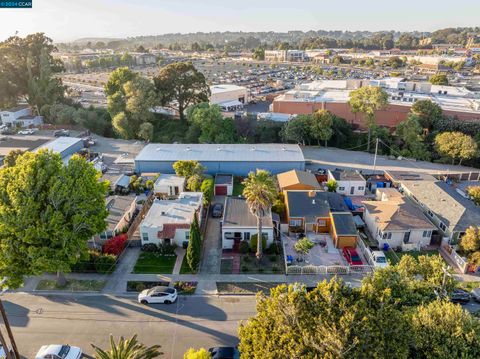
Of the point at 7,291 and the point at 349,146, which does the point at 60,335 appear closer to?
the point at 7,291

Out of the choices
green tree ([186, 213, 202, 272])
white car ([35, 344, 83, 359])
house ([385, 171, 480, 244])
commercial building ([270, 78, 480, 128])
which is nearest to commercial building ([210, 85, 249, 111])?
Answer: commercial building ([270, 78, 480, 128])

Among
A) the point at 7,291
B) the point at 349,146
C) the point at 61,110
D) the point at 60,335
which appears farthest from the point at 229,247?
the point at 61,110

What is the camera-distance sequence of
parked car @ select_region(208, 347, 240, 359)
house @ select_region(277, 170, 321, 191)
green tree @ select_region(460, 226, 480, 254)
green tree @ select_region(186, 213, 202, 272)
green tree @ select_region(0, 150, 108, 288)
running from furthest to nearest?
house @ select_region(277, 170, 321, 191), green tree @ select_region(460, 226, 480, 254), green tree @ select_region(186, 213, 202, 272), green tree @ select_region(0, 150, 108, 288), parked car @ select_region(208, 347, 240, 359)

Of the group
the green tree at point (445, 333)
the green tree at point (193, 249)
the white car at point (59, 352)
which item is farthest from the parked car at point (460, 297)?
the white car at point (59, 352)

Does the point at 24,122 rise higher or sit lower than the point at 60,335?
higher

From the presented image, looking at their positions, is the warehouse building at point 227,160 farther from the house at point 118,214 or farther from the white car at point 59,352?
the white car at point 59,352

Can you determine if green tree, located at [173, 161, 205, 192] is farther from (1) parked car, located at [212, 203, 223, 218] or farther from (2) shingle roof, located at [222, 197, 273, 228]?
(2) shingle roof, located at [222, 197, 273, 228]
